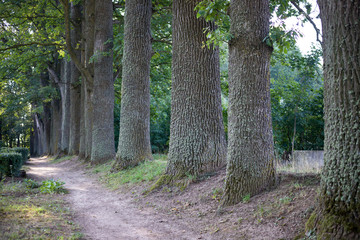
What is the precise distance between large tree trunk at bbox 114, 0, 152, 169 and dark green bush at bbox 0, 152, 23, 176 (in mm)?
3473

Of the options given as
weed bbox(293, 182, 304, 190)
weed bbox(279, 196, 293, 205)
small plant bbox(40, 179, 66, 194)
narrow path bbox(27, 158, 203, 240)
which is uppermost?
weed bbox(293, 182, 304, 190)

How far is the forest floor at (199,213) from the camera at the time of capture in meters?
4.80

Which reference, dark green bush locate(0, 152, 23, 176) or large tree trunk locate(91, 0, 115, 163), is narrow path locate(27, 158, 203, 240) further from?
large tree trunk locate(91, 0, 115, 163)

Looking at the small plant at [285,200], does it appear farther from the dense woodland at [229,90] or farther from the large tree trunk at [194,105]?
the large tree trunk at [194,105]

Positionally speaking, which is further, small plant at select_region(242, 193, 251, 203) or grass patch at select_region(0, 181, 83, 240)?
small plant at select_region(242, 193, 251, 203)

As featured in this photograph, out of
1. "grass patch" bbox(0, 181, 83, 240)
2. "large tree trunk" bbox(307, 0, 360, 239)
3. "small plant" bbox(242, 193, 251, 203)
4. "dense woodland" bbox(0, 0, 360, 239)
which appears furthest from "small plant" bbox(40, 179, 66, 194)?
"large tree trunk" bbox(307, 0, 360, 239)

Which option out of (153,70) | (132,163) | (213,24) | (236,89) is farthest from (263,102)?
(153,70)

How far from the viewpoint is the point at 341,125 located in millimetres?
3852

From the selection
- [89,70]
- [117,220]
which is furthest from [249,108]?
[89,70]

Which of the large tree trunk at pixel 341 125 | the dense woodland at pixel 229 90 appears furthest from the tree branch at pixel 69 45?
the large tree trunk at pixel 341 125

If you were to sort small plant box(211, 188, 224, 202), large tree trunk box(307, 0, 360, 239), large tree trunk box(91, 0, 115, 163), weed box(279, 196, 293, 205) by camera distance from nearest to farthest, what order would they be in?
large tree trunk box(307, 0, 360, 239) < weed box(279, 196, 293, 205) < small plant box(211, 188, 224, 202) < large tree trunk box(91, 0, 115, 163)

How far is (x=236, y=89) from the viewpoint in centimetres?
606

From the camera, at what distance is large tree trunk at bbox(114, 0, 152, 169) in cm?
1155

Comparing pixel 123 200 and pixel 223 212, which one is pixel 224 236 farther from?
pixel 123 200
